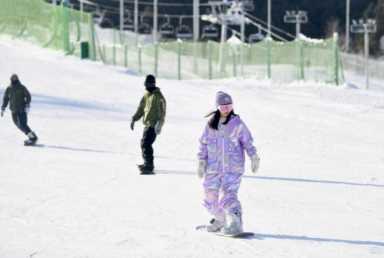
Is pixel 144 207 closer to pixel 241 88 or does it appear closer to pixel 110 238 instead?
pixel 110 238

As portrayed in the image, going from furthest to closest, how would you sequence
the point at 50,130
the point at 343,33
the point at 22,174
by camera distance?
the point at 343,33, the point at 50,130, the point at 22,174

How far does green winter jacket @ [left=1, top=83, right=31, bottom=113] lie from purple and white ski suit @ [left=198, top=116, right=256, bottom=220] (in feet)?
27.2

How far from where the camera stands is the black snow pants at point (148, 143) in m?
13.7

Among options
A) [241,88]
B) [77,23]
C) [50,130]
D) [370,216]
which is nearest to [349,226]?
[370,216]

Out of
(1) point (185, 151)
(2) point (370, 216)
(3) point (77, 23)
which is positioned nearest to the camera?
(2) point (370, 216)

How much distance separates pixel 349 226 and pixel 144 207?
2.33 metres

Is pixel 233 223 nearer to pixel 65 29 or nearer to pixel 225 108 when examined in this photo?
pixel 225 108

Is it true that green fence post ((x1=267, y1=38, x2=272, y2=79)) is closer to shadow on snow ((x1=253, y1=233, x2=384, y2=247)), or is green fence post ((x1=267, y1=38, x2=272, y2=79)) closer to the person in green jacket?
the person in green jacket

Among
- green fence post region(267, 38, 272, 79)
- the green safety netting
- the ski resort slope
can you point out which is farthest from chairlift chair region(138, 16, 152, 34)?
the ski resort slope

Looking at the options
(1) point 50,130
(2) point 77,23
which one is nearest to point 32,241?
(1) point 50,130

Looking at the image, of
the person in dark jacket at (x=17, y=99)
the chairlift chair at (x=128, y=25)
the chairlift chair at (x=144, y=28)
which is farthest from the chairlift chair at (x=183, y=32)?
the person in dark jacket at (x=17, y=99)

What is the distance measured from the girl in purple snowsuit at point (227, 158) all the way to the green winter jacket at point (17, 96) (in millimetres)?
8286

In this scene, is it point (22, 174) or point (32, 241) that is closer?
point (32, 241)

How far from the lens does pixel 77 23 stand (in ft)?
129
